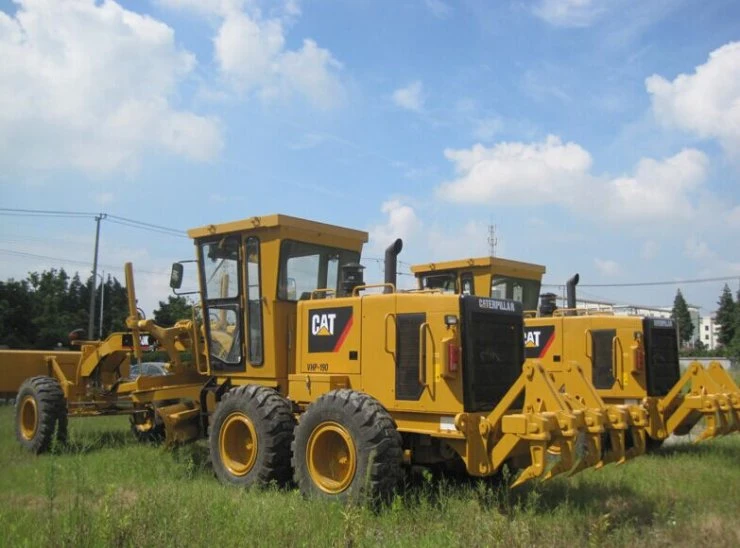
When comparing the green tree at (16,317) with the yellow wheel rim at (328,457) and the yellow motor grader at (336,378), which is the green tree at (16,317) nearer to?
the yellow motor grader at (336,378)

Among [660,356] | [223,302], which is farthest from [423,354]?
[660,356]

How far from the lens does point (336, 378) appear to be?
27.7 ft

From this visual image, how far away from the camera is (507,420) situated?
22.4 ft

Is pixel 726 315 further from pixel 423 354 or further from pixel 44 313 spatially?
pixel 423 354

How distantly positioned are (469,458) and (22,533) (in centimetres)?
384

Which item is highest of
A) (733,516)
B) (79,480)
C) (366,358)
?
(366,358)

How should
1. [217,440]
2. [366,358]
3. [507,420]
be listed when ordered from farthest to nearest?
1. [217,440]
2. [366,358]
3. [507,420]

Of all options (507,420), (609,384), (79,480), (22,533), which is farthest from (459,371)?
(609,384)

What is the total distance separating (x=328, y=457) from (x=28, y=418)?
23.1 feet

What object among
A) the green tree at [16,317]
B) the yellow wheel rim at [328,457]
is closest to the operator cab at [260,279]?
the yellow wheel rim at [328,457]

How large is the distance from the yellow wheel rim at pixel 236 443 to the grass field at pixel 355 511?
1.14 ft

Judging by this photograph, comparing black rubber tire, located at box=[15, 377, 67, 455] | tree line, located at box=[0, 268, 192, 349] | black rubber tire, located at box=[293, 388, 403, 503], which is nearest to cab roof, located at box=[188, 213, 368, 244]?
black rubber tire, located at box=[293, 388, 403, 503]

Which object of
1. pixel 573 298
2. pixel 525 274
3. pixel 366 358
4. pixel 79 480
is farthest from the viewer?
pixel 525 274

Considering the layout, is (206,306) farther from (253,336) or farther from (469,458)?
(469,458)
